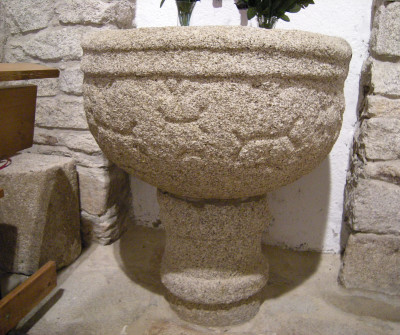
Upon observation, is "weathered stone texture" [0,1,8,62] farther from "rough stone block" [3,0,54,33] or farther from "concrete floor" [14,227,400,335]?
"concrete floor" [14,227,400,335]

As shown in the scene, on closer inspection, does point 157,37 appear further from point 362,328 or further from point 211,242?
point 362,328

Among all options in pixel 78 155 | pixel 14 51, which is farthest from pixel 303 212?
pixel 14 51

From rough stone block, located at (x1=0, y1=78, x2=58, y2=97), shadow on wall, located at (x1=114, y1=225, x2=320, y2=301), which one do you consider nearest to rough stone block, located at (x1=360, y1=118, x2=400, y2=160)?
shadow on wall, located at (x1=114, y1=225, x2=320, y2=301)

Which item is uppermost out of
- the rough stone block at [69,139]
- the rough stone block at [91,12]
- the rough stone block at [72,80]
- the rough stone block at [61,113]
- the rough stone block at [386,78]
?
the rough stone block at [91,12]

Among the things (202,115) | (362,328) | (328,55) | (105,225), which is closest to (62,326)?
(105,225)

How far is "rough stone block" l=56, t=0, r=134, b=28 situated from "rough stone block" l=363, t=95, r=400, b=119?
3.47 ft

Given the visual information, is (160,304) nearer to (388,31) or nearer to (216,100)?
(216,100)

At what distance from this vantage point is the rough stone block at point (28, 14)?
1.50 metres

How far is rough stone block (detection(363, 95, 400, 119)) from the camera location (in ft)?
4.07

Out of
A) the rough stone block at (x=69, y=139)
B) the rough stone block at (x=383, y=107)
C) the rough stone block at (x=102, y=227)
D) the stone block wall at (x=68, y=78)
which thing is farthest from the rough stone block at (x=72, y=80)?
the rough stone block at (x=383, y=107)

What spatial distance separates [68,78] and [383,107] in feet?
4.11

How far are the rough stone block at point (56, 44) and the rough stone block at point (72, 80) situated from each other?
0.18ft

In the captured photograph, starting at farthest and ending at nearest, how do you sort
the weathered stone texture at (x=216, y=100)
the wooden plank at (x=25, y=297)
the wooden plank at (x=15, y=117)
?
1. the wooden plank at (x=15, y=117)
2. the wooden plank at (x=25, y=297)
3. the weathered stone texture at (x=216, y=100)

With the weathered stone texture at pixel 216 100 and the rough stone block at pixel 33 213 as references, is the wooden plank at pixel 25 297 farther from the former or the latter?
the weathered stone texture at pixel 216 100
